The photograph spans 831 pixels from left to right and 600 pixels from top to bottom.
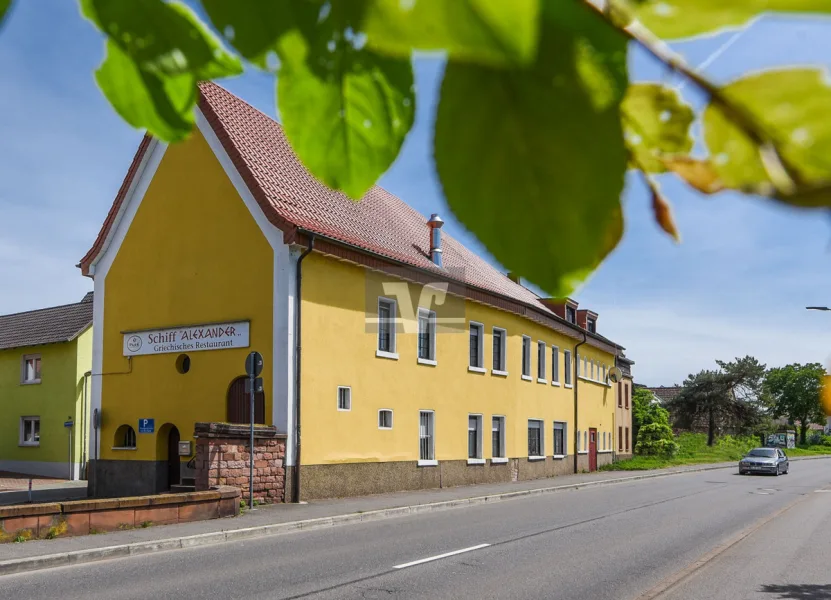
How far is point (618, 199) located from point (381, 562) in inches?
435

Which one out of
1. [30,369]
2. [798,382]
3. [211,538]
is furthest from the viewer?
[30,369]

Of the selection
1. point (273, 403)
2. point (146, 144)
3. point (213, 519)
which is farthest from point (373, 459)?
point (146, 144)

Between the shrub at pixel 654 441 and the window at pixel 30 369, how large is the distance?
104 feet

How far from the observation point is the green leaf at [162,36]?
562 millimetres

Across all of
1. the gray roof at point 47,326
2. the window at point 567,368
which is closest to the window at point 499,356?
the window at point 567,368

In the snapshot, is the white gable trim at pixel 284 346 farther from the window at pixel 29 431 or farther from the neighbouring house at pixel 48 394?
the window at pixel 29 431

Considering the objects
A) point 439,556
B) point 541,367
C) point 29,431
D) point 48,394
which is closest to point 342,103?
point 439,556

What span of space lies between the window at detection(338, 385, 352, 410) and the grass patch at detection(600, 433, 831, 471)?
1030 inches

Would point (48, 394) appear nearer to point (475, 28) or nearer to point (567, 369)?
point (567, 369)

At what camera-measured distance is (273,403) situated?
57.6 ft

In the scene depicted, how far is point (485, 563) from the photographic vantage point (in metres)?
11.0

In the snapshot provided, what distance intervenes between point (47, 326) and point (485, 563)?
2576 centimetres

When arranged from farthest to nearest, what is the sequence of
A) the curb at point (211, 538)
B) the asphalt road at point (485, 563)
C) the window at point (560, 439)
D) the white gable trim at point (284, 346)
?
the window at point (560, 439) → the white gable trim at point (284, 346) → the curb at point (211, 538) → the asphalt road at point (485, 563)

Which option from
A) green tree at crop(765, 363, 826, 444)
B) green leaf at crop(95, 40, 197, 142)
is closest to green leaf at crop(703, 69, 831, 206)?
green leaf at crop(95, 40, 197, 142)
